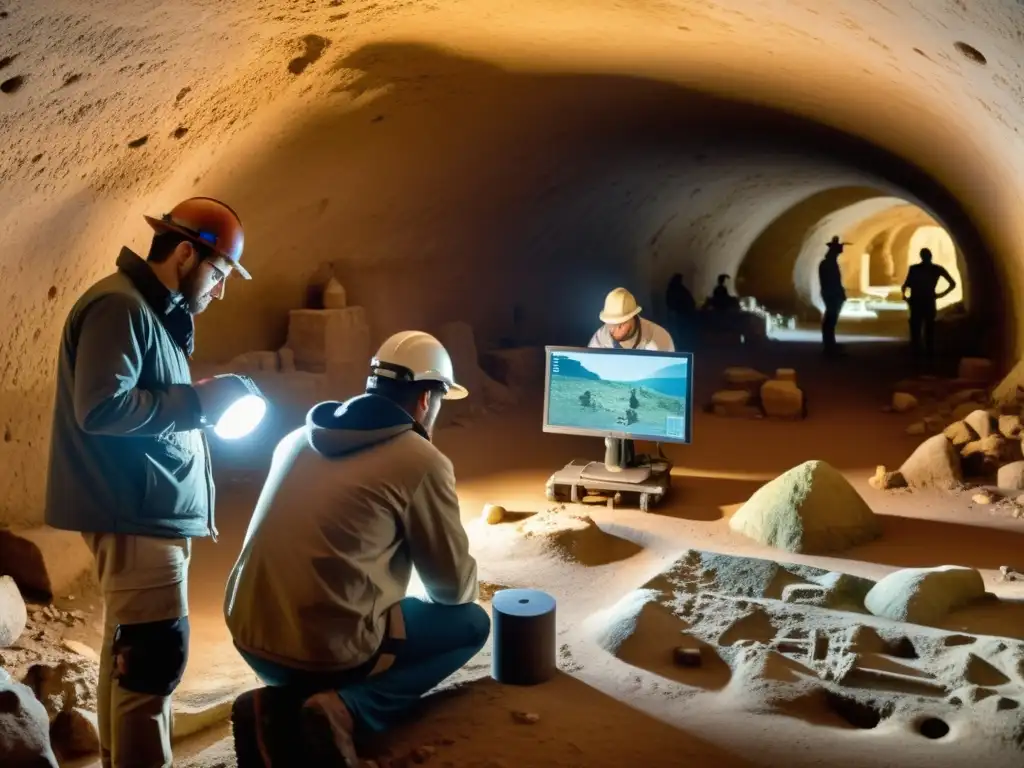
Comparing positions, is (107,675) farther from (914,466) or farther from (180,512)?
(914,466)

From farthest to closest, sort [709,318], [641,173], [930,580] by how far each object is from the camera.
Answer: [709,318], [641,173], [930,580]

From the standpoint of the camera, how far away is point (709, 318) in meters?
15.7

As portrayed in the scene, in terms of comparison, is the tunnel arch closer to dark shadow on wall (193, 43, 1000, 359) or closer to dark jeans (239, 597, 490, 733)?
dark shadow on wall (193, 43, 1000, 359)

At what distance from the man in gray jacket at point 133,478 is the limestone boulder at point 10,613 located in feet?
5.38

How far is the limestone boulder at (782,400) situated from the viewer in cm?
970

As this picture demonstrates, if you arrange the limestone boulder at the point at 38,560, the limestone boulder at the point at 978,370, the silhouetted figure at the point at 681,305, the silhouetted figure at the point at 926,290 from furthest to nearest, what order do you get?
the silhouetted figure at the point at 681,305 < the silhouetted figure at the point at 926,290 < the limestone boulder at the point at 978,370 < the limestone boulder at the point at 38,560

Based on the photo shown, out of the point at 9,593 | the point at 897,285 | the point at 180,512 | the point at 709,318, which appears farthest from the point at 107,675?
the point at 897,285

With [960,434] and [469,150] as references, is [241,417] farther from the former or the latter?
[960,434]

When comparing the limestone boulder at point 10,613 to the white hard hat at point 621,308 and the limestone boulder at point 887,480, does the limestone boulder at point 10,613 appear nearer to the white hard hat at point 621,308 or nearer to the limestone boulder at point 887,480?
the white hard hat at point 621,308

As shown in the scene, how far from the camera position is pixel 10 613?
4496 millimetres

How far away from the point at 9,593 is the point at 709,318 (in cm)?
1263

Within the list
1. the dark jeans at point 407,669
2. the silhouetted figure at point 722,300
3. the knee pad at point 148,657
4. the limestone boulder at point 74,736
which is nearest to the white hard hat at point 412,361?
the dark jeans at point 407,669

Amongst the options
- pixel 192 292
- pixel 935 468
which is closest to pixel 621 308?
pixel 935 468

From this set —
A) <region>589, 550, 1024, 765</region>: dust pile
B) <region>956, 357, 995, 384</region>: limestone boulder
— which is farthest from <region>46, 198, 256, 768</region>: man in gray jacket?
<region>956, 357, 995, 384</region>: limestone boulder
